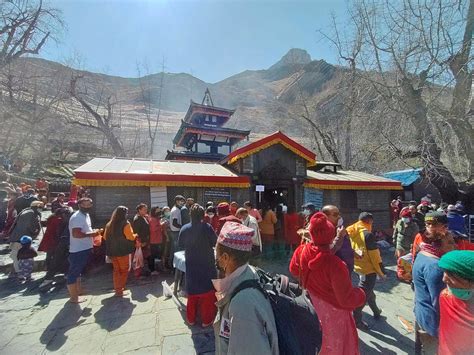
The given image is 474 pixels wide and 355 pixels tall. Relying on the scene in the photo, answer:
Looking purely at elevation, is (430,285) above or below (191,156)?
below

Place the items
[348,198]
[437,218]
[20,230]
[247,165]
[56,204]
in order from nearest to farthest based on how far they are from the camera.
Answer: [437,218] → [20,230] → [56,204] → [247,165] → [348,198]

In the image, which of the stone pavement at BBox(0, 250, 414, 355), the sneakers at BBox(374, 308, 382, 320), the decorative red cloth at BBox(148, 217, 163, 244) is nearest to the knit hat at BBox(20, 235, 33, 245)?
the stone pavement at BBox(0, 250, 414, 355)

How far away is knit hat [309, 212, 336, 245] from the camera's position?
249cm

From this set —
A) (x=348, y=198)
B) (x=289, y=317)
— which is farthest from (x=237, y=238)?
(x=348, y=198)

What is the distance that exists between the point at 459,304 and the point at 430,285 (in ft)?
1.80

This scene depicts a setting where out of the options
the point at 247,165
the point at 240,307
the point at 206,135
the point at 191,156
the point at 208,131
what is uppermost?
the point at 208,131

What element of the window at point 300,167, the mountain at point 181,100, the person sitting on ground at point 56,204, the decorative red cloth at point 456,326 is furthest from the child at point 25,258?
the mountain at point 181,100

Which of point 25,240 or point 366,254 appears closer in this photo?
point 366,254

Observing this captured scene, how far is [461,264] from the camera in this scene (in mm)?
1890

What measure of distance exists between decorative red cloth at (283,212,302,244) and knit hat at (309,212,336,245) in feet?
20.3

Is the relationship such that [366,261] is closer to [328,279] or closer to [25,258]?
[328,279]

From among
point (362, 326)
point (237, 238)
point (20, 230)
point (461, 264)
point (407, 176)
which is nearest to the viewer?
point (237, 238)

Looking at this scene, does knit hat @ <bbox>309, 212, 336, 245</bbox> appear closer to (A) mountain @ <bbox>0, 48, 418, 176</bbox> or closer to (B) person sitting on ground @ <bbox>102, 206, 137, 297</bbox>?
(B) person sitting on ground @ <bbox>102, 206, 137, 297</bbox>

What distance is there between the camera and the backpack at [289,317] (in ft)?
4.94
